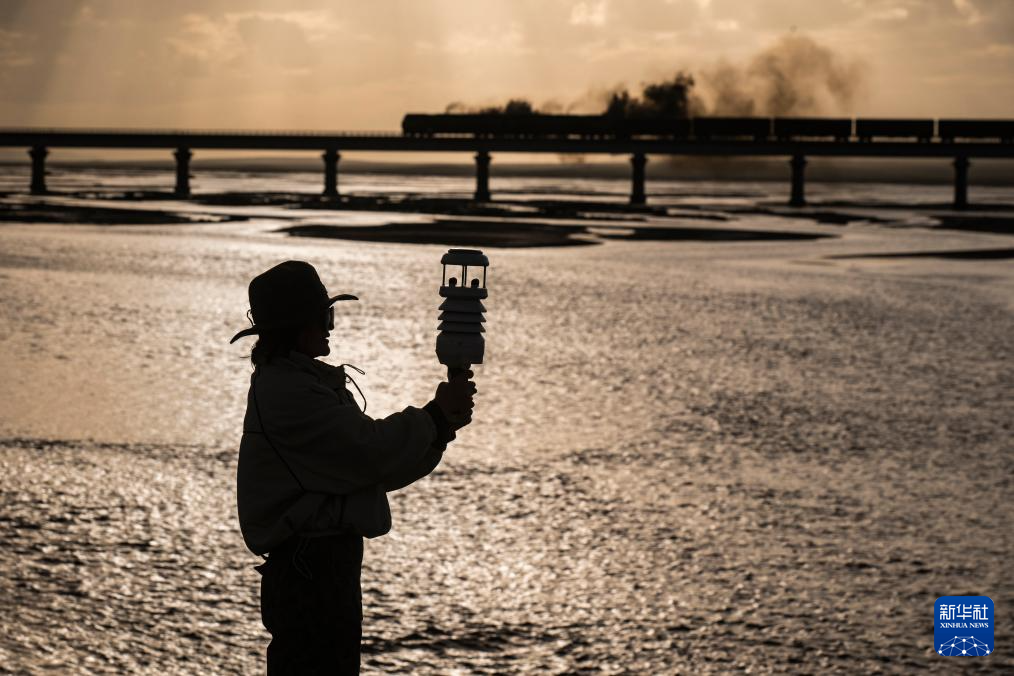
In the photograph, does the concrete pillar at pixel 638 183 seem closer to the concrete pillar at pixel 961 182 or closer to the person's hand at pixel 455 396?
the concrete pillar at pixel 961 182

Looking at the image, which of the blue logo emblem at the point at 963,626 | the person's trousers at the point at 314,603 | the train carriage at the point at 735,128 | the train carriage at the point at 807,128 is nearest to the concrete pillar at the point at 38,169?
the train carriage at the point at 735,128

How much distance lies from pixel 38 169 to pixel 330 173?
2891 cm

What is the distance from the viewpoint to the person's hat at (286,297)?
159 inches

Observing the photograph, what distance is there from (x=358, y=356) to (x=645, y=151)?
4295 inches

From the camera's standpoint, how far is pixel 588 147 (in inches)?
4973

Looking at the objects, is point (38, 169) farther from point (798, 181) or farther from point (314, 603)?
point (314, 603)

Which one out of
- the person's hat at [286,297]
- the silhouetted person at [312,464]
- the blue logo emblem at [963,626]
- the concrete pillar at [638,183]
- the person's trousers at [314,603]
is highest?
the concrete pillar at [638,183]

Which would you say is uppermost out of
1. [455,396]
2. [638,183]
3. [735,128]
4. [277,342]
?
[735,128]

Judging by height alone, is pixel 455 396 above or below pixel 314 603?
above

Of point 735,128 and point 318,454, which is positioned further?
point 735,128

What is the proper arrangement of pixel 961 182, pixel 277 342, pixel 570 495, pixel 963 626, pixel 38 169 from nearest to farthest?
pixel 277 342, pixel 963 626, pixel 570 495, pixel 961 182, pixel 38 169

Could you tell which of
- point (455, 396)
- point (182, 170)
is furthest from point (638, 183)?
point (455, 396)

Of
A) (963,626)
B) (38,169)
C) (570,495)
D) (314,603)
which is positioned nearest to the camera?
(314,603)

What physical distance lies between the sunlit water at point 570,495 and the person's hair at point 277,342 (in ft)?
11.4
